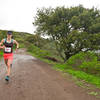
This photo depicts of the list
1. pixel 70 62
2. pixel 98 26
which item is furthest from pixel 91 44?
pixel 70 62

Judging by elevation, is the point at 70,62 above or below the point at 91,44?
below

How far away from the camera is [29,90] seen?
4.02 metres

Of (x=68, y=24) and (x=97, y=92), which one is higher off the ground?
(x=68, y=24)

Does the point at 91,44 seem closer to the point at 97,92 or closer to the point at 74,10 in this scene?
the point at 74,10

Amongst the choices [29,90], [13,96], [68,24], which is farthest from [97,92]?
[68,24]

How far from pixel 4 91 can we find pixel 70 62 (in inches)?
237

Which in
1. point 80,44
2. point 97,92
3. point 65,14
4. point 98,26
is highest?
point 65,14

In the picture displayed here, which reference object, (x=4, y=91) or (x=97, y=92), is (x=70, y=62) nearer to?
(x=97, y=92)

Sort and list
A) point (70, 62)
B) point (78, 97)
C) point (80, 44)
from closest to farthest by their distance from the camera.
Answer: point (78, 97) < point (70, 62) < point (80, 44)

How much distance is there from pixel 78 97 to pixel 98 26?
1196cm

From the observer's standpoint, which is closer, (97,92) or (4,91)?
(4,91)

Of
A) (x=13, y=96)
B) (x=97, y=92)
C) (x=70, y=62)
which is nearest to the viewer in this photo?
(x=13, y=96)

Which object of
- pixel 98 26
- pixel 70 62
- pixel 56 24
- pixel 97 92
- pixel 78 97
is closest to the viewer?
pixel 78 97

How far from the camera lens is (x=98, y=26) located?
13.7m
